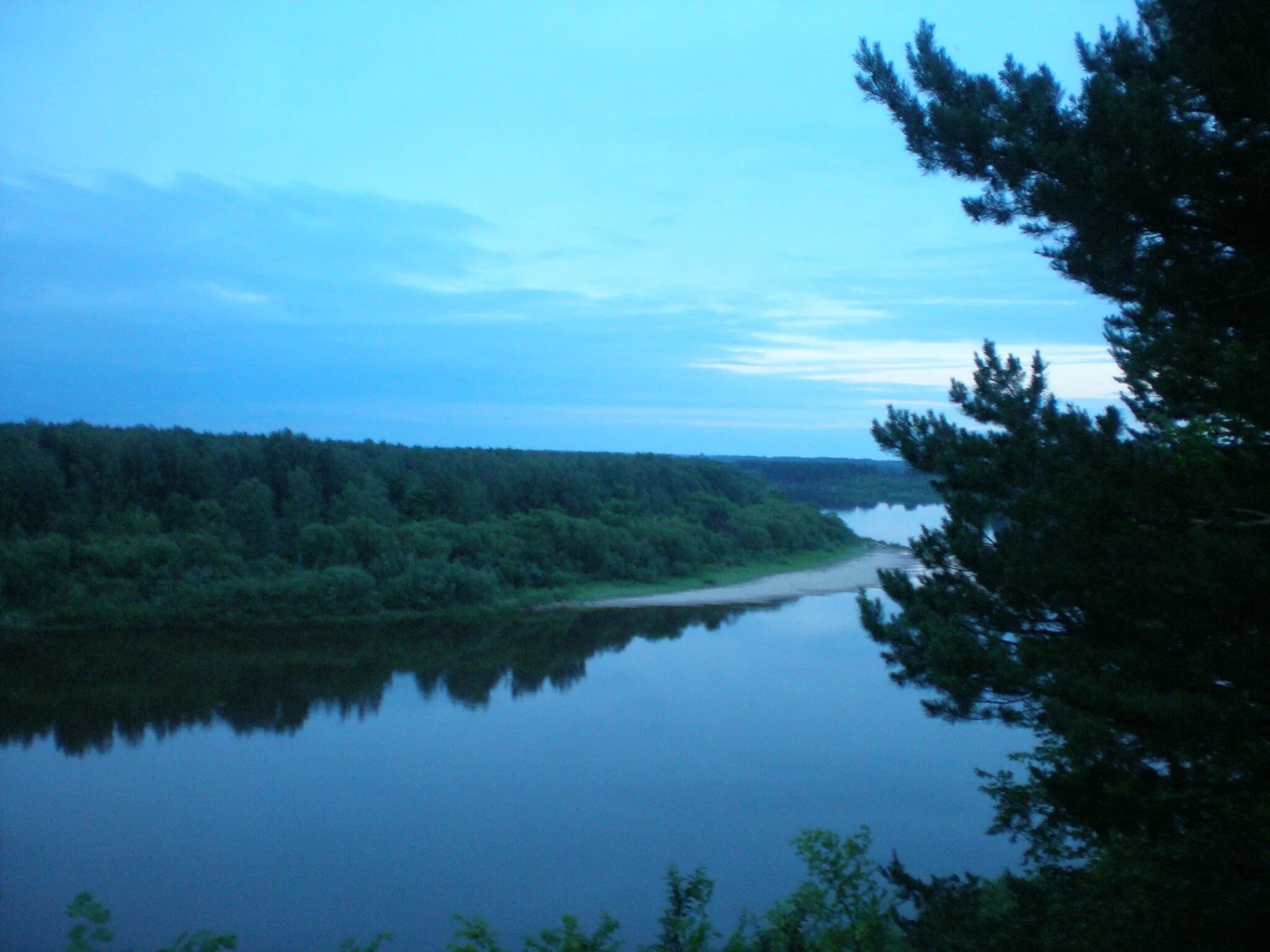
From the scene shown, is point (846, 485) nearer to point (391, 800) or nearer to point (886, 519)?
point (886, 519)

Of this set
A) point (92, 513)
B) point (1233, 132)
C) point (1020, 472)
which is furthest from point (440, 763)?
point (92, 513)

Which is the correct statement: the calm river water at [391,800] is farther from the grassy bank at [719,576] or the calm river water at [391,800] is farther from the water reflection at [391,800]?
the grassy bank at [719,576]

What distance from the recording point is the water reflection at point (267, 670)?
13.0 metres

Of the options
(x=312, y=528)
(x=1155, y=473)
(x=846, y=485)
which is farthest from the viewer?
(x=846, y=485)

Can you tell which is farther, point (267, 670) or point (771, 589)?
point (771, 589)

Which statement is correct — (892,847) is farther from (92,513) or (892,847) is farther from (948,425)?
(92,513)

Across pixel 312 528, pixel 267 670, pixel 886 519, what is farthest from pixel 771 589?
pixel 886 519

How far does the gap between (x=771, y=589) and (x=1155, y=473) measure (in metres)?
21.1

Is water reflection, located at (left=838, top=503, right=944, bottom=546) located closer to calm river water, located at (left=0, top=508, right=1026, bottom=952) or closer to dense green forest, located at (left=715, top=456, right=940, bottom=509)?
dense green forest, located at (left=715, top=456, right=940, bottom=509)

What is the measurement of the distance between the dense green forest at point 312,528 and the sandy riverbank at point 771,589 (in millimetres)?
1795

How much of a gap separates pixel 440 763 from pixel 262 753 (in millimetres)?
→ 2231

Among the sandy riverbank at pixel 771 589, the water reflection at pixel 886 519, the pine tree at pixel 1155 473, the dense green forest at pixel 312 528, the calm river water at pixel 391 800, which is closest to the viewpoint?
the pine tree at pixel 1155 473

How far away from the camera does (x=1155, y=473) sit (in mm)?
3447

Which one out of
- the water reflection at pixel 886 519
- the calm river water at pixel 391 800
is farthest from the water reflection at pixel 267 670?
the water reflection at pixel 886 519
